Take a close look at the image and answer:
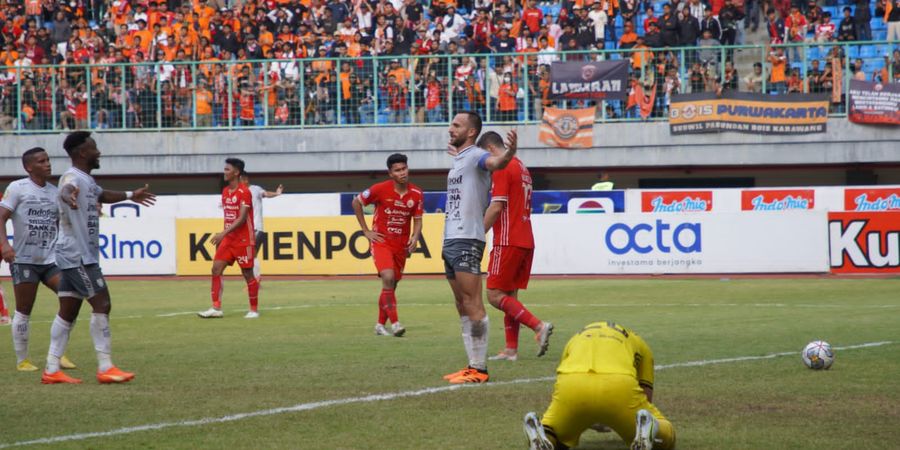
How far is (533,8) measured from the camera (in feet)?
109

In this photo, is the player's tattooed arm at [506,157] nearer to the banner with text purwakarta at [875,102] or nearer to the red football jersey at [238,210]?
the red football jersey at [238,210]

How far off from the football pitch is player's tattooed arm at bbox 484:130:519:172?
1724 mm

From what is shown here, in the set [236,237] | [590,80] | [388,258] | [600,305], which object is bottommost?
[600,305]

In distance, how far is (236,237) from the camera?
17.4 metres

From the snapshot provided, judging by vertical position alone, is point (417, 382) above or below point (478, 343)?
below

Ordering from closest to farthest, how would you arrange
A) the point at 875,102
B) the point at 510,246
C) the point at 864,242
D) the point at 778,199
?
the point at 510,246, the point at 864,242, the point at 778,199, the point at 875,102

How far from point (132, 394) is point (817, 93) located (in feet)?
81.3

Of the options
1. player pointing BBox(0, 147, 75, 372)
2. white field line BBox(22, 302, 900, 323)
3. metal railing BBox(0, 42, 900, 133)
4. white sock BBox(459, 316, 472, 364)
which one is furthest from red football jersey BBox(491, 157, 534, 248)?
metal railing BBox(0, 42, 900, 133)

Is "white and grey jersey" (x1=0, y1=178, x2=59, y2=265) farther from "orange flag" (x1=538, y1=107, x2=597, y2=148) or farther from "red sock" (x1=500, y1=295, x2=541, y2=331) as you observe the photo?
"orange flag" (x1=538, y1=107, x2=597, y2=148)

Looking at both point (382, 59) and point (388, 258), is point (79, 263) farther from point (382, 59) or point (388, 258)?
point (382, 59)

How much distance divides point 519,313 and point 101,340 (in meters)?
3.64

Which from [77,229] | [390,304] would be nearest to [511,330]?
[390,304]

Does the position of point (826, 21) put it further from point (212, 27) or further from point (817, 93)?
point (212, 27)

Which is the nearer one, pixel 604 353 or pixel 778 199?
pixel 604 353
